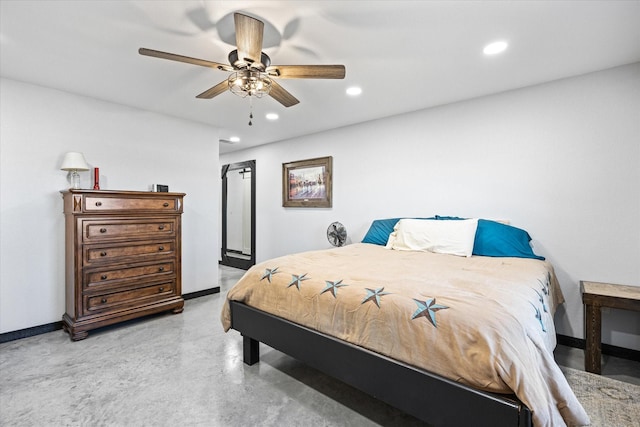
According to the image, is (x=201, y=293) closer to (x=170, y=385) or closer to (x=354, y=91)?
(x=170, y=385)

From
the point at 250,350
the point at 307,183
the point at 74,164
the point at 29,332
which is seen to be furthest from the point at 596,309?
the point at 29,332

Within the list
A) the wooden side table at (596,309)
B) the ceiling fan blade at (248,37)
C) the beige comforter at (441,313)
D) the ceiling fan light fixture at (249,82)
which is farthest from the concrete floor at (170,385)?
the ceiling fan blade at (248,37)

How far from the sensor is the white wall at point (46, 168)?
2680mm

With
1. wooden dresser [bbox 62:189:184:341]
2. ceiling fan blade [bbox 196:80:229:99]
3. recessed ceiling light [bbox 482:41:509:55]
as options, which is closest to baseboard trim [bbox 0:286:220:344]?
wooden dresser [bbox 62:189:184:341]

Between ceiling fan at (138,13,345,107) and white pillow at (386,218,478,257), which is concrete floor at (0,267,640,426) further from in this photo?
ceiling fan at (138,13,345,107)

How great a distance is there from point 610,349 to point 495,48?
267cm

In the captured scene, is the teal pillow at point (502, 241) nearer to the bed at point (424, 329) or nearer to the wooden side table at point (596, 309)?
the bed at point (424, 329)

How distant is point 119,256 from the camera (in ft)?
9.70

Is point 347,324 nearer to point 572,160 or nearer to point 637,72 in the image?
point 572,160

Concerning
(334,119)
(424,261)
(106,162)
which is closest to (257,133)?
(334,119)

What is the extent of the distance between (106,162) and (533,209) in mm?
4466

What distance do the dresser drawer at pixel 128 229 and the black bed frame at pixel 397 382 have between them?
6.04ft

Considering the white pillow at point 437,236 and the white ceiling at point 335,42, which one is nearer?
the white ceiling at point 335,42

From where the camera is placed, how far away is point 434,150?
134 inches
